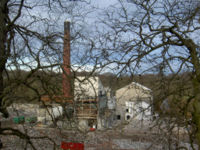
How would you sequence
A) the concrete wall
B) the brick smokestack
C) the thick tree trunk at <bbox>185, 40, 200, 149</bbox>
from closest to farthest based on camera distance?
1. the thick tree trunk at <bbox>185, 40, 200, 149</bbox>
2. the concrete wall
3. the brick smokestack

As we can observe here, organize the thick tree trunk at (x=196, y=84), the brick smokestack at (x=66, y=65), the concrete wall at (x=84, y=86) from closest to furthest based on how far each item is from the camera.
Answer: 1. the thick tree trunk at (x=196, y=84)
2. the concrete wall at (x=84, y=86)
3. the brick smokestack at (x=66, y=65)

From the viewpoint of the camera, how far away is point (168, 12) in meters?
3.48

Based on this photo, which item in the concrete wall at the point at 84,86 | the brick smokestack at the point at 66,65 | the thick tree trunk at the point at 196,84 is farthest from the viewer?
the brick smokestack at the point at 66,65

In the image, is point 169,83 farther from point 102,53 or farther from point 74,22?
point 74,22

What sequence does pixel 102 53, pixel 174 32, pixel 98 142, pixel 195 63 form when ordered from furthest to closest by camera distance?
pixel 98 142 < pixel 102 53 < pixel 174 32 < pixel 195 63

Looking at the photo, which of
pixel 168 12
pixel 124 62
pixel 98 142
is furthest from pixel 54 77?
pixel 98 142

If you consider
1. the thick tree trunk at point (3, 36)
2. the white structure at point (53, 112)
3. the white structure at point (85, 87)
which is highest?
the thick tree trunk at point (3, 36)

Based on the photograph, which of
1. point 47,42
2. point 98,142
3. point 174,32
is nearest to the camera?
point 174,32

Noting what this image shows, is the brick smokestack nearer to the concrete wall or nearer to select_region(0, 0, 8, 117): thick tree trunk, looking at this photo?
the concrete wall

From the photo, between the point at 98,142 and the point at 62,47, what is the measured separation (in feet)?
25.0

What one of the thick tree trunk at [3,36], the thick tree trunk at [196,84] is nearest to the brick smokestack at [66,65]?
the thick tree trunk at [3,36]

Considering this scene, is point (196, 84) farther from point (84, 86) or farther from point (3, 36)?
point (3, 36)

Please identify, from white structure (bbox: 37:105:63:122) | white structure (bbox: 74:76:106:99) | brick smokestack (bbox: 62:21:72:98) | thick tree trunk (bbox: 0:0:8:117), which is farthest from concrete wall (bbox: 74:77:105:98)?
thick tree trunk (bbox: 0:0:8:117)

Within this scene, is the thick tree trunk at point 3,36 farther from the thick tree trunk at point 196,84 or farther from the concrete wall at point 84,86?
the thick tree trunk at point 196,84
